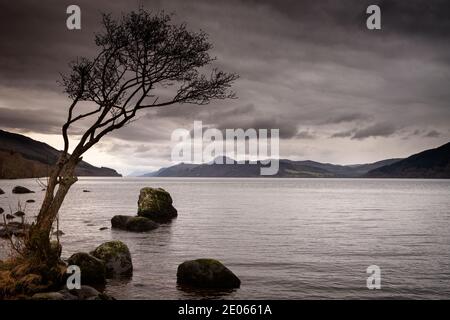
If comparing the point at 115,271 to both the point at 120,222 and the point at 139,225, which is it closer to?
the point at 139,225

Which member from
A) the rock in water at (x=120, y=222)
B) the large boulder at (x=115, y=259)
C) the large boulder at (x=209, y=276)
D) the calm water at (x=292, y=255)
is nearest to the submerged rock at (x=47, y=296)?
the calm water at (x=292, y=255)

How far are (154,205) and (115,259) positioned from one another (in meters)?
31.9

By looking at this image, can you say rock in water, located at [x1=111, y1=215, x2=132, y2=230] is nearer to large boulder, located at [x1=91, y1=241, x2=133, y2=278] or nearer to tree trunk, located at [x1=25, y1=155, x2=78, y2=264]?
large boulder, located at [x1=91, y1=241, x2=133, y2=278]

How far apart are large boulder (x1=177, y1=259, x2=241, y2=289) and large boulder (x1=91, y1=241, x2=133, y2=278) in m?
4.37

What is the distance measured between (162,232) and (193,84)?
27.4m

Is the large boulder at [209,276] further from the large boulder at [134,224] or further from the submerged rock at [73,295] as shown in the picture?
the large boulder at [134,224]

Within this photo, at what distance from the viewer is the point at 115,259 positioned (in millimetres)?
23641

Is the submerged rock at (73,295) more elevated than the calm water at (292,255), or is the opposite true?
the submerged rock at (73,295)

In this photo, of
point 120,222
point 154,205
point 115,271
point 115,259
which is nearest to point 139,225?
point 120,222

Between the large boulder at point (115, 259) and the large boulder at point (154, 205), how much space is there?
1201 inches

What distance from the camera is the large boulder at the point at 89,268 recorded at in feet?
69.6

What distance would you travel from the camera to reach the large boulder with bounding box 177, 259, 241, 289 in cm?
2098
